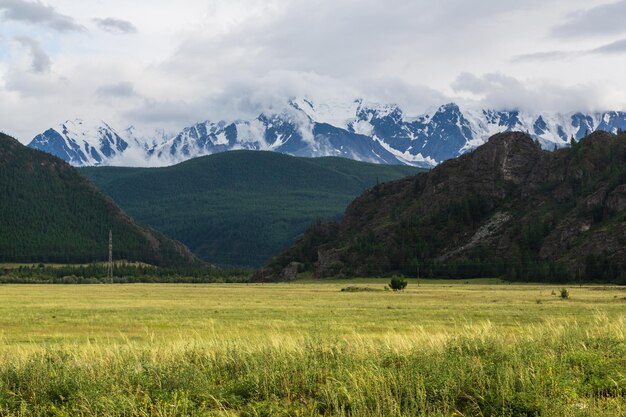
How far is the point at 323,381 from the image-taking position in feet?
65.9

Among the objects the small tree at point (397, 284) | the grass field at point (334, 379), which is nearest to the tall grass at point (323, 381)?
the grass field at point (334, 379)

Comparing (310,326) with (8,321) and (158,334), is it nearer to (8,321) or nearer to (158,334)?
(158,334)

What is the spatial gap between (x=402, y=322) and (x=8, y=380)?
35.1m

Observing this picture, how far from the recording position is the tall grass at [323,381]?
57.9ft

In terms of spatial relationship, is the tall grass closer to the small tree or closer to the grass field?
the grass field

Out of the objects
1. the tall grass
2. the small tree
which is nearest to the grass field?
the tall grass

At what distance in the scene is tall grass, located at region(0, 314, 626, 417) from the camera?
1764cm

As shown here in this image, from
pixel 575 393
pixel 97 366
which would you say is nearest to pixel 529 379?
pixel 575 393

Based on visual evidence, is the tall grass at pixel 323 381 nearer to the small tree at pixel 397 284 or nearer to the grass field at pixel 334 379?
the grass field at pixel 334 379

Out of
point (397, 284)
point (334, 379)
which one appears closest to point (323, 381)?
point (334, 379)

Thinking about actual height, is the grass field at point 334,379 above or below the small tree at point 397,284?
above

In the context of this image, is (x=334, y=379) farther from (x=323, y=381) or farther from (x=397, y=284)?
(x=397, y=284)

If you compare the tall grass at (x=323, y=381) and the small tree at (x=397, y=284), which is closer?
the tall grass at (x=323, y=381)

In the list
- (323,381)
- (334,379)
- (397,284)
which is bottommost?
(397,284)
